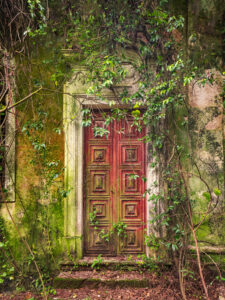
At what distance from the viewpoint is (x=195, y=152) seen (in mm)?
3691

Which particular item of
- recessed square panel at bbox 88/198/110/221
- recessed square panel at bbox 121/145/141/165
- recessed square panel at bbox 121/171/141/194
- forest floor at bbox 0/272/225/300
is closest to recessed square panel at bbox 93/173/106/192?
recessed square panel at bbox 88/198/110/221

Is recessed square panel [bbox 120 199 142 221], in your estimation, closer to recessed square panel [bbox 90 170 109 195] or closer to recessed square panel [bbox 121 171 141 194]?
recessed square panel [bbox 121 171 141 194]

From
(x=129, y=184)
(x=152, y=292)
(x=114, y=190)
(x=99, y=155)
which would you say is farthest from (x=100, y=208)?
(x=152, y=292)

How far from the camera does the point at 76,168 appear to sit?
3738mm

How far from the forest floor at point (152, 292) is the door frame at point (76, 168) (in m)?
0.54

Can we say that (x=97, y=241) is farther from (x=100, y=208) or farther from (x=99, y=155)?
(x=99, y=155)

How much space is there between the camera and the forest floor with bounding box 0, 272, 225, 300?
10.0ft

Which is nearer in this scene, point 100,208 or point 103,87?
point 103,87

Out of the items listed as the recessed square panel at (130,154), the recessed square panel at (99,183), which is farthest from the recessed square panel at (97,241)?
the recessed square panel at (130,154)

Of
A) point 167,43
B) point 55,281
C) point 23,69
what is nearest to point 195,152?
point 167,43

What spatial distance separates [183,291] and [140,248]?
1050 millimetres

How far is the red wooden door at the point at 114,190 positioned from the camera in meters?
3.83

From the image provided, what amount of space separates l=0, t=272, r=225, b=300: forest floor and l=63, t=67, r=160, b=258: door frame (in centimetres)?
54

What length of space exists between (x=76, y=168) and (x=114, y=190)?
79 centimetres
